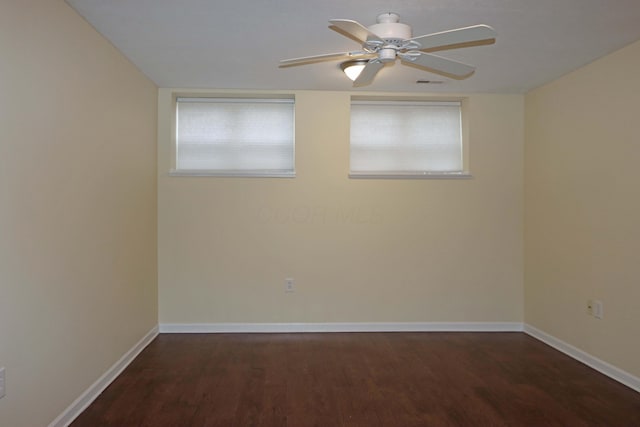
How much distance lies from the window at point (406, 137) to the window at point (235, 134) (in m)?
0.69

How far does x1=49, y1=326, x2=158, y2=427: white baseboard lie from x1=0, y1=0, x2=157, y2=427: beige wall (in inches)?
1.8

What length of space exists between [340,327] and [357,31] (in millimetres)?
2784

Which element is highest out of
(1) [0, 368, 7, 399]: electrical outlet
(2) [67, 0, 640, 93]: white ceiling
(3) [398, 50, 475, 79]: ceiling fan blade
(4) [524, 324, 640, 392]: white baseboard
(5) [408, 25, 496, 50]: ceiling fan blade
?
(2) [67, 0, 640, 93]: white ceiling

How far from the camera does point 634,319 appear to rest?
105 inches

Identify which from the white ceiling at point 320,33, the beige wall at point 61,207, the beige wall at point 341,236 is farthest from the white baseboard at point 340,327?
the white ceiling at point 320,33

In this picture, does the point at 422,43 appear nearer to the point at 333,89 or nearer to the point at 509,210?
the point at 333,89

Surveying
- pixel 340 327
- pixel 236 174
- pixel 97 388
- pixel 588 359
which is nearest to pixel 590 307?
pixel 588 359

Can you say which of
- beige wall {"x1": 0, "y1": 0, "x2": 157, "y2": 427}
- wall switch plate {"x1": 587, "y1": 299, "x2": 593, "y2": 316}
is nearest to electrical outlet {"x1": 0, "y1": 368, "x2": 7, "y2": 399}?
beige wall {"x1": 0, "y1": 0, "x2": 157, "y2": 427}

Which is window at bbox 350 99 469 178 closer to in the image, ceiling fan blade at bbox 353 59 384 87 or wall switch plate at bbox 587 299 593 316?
ceiling fan blade at bbox 353 59 384 87

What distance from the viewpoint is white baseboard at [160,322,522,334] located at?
3764 millimetres

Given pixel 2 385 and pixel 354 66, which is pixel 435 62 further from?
pixel 2 385

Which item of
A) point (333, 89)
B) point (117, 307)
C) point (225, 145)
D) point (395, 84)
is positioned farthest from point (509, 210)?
point (117, 307)

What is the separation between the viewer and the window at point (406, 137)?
12.9ft

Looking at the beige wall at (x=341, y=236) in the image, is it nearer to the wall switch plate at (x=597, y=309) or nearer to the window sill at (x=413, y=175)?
the window sill at (x=413, y=175)
